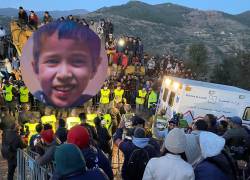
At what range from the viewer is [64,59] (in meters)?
14.0

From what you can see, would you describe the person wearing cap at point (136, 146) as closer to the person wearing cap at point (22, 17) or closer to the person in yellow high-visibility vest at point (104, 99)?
the person in yellow high-visibility vest at point (104, 99)

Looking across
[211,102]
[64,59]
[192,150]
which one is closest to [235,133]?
[192,150]

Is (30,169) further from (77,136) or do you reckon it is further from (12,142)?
(77,136)

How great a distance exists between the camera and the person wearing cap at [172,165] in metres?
4.90

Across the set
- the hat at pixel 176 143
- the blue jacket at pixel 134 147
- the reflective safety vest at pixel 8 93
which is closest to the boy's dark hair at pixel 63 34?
the reflective safety vest at pixel 8 93

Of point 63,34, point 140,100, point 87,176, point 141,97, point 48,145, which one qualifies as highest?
point 63,34

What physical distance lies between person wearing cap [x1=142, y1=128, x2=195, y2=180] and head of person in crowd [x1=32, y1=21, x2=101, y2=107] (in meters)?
9.23

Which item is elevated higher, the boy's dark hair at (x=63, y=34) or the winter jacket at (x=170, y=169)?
the boy's dark hair at (x=63, y=34)

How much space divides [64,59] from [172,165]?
9.46m

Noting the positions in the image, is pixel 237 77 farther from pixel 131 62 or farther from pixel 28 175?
pixel 28 175

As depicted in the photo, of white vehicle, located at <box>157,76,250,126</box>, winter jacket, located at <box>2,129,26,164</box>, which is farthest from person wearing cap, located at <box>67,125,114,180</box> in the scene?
white vehicle, located at <box>157,76,250,126</box>

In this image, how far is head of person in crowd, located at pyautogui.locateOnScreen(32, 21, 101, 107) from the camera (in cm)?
1380

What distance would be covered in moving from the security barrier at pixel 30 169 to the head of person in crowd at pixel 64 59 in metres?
5.74

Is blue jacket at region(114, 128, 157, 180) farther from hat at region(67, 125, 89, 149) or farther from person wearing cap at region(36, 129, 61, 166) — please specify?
Answer: hat at region(67, 125, 89, 149)
